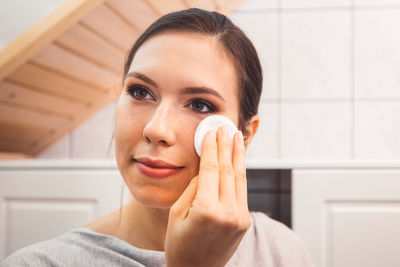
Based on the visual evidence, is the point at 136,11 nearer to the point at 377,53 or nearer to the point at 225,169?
the point at 225,169

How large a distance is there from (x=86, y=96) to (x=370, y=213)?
116 cm

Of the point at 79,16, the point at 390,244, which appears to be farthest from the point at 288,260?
the point at 79,16

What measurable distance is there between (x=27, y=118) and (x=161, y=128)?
105 cm

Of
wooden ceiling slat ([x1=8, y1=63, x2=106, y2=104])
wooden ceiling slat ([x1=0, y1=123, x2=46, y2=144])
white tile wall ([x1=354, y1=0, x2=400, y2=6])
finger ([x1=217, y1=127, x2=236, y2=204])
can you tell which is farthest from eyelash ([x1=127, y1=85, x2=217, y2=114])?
white tile wall ([x1=354, y1=0, x2=400, y2=6])

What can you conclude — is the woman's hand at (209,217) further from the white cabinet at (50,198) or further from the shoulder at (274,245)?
the white cabinet at (50,198)

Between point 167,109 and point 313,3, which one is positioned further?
point 313,3

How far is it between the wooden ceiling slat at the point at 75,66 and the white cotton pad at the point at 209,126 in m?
0.73

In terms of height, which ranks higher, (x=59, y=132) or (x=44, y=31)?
(x=44, y=31)

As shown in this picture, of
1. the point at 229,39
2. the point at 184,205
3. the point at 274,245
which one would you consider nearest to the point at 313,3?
the point at 229,39

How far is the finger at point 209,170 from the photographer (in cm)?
48

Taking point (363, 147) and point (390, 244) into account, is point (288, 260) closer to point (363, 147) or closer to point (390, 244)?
point (390, 244)

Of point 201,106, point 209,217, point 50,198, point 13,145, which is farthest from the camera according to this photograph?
Answer: point 13,145

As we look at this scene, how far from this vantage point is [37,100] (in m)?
1.39

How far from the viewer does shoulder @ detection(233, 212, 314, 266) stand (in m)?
0.84
